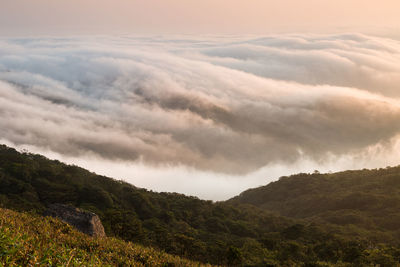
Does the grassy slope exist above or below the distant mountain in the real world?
below

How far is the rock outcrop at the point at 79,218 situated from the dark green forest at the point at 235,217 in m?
19.9

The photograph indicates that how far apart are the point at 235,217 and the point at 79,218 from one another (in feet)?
297

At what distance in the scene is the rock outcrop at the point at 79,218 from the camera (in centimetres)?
2477

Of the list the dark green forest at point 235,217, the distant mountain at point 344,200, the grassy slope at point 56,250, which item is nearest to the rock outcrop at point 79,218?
the grassy slope at point 56,250

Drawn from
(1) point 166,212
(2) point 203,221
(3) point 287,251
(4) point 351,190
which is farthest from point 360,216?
(3) point 287,251

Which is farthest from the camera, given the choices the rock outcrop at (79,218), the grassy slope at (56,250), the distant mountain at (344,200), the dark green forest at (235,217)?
the distant mountain at (344,200)

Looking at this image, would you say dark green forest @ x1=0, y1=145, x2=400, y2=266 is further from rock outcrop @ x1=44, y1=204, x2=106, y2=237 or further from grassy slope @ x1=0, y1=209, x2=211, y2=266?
grassy slope @ x1=0, y1=209, x2=211, y2=266

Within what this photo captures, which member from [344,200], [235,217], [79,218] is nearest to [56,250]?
[79,218]

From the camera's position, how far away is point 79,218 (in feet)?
84.3

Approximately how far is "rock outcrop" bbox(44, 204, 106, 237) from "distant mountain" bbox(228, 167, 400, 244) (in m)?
83.5

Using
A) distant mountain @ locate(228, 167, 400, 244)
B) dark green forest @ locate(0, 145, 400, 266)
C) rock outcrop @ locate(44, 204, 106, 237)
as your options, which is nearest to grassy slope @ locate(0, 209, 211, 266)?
rock outcrop @ locate(44, 204, 106, 237)

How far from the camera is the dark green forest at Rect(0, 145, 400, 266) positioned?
51.0 metres

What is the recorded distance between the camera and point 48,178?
4033 inches

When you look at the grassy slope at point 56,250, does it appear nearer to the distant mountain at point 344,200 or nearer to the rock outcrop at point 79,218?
the rock outcrop at point 79,218
